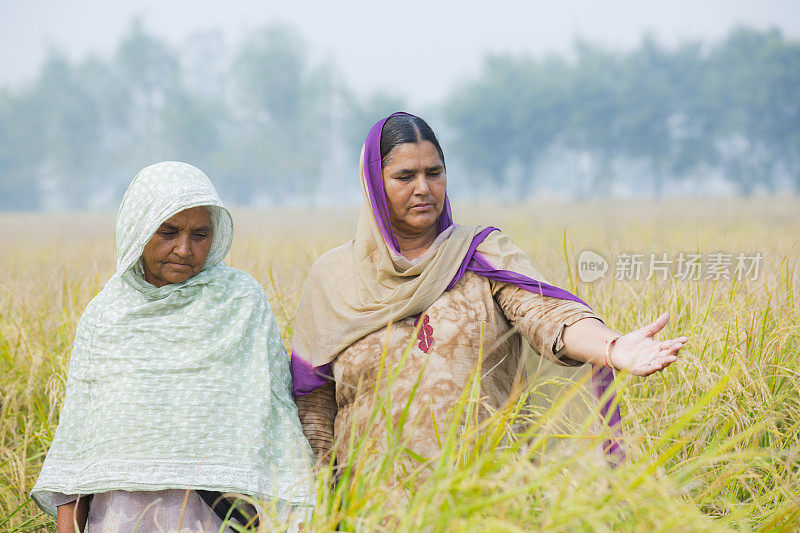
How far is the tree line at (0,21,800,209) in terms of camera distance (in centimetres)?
4116

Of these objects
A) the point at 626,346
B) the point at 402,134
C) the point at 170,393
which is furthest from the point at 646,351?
the point at 170,393

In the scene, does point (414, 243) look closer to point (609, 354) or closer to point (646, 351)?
point (609, 354)

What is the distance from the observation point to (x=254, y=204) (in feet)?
168

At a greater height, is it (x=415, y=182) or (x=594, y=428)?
(x=415, y=182)

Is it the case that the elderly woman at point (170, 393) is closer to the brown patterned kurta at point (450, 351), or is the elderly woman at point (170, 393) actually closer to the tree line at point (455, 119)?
the brown patterned kurta at point (450, 351)

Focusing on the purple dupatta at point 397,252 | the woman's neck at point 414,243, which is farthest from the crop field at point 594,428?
the woman's neck at point 414,243

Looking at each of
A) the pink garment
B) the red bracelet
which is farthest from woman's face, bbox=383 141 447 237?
the pink garment

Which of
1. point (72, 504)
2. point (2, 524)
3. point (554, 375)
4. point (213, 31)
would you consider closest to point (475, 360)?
point (554, 375)

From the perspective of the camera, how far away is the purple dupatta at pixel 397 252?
7.19 ft

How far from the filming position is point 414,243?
243cm

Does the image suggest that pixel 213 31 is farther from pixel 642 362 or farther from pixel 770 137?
pixel 642 362

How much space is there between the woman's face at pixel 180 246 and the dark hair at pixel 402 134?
606 mm

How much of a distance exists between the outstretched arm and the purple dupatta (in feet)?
0.48

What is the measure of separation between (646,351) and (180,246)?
138 centimetres
